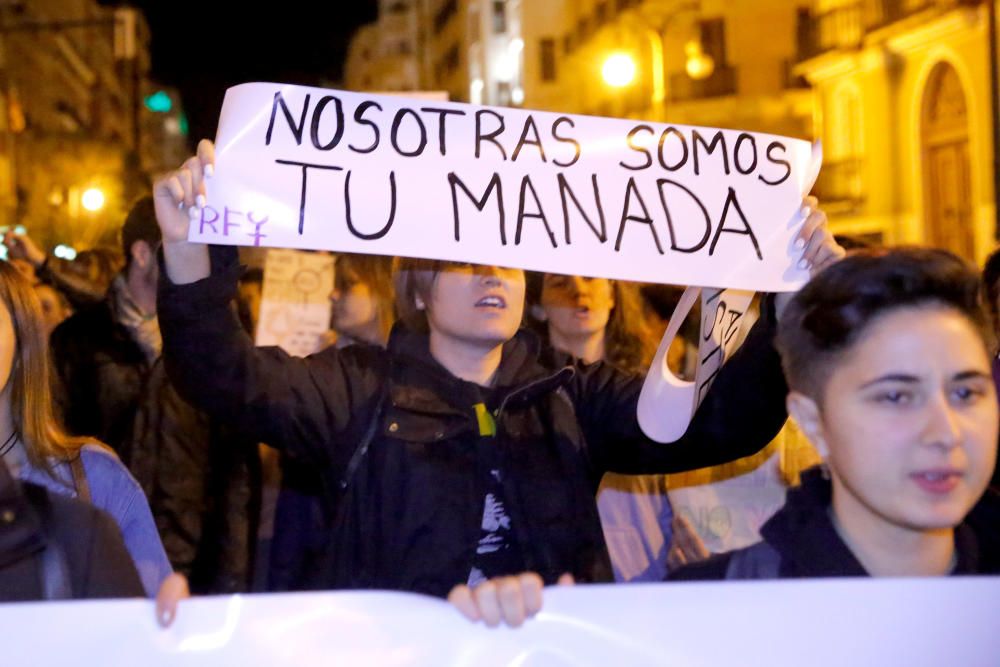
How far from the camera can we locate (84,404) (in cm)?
503

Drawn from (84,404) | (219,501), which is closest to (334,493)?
(219,501)

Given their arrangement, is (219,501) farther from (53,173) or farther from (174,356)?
(53,173)

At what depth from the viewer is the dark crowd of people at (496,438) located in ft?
7.21

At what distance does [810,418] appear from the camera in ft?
7.64

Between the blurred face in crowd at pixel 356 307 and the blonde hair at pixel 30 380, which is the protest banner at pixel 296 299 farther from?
the blonde hair at pixel 30 380

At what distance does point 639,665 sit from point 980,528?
2.33ft

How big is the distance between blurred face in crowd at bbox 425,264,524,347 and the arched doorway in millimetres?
18860

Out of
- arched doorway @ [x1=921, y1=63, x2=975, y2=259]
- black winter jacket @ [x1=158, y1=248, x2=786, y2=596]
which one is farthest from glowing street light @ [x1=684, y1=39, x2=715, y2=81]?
black winter jacket @ [x1=158, y1=248, x2=786, y2=596]

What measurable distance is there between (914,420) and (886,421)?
0.15 feet

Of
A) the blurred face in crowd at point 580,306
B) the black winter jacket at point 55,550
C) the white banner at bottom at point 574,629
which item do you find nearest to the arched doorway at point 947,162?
the blurred face in crowd at point 580,306

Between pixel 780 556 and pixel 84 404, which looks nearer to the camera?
pixel 780 556

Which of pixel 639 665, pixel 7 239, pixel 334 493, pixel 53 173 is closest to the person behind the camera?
pixel 639 665

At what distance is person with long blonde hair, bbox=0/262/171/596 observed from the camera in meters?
2.93

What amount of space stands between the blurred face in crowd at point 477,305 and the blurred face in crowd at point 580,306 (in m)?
1.54
